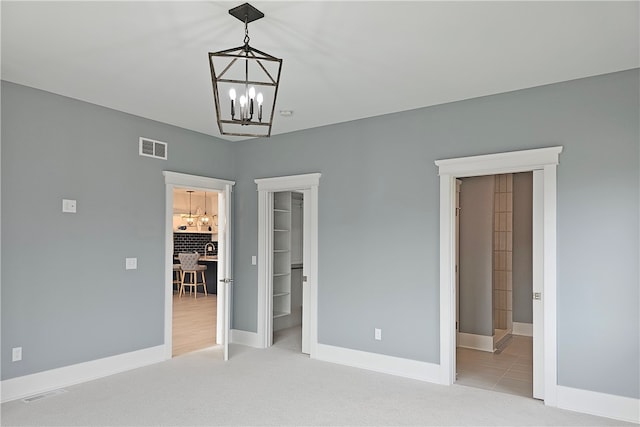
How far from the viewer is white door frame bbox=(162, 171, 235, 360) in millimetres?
5102

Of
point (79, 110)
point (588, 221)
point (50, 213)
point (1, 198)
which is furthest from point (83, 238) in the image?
point (588, 221)

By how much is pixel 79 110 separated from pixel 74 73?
798 mm

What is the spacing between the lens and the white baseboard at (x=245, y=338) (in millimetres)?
5730

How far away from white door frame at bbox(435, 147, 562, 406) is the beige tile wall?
249cm

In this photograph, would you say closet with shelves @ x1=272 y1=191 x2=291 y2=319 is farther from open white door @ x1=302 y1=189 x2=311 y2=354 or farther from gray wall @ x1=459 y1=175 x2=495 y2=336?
gray wall @ x1=459 y1=175 x2=495 y2=336

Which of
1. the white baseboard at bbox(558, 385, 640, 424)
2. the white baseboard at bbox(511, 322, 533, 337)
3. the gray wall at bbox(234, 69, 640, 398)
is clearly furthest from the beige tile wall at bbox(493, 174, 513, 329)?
the white baseboard at bbox(558, 385, 640, 424)

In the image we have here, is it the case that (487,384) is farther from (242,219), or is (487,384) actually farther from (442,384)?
(242,219)

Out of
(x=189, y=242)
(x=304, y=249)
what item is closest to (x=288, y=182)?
(x=304, y=249)

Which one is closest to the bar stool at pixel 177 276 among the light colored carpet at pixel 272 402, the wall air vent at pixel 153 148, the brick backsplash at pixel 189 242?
the brick backsplash at pixel 189 242

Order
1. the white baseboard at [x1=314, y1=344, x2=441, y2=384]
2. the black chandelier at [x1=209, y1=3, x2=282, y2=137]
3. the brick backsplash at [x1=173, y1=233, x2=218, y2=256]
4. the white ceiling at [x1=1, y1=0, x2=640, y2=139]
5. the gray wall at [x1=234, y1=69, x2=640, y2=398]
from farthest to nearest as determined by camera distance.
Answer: the brick backsplash at [x1=173, y1=233, x2=218, y2=256], the white baseboard at [x1=314, y1=344, x2=441, y2=384], the gray wall at [x1=234, y1=69, x2=640, y2=398], the white ceiling at [x1=1, y1=0, x2=640, y2=139], the black chandelier at [x1=209, y1=3, x2=282, y2=137]

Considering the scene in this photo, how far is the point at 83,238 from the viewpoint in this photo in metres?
4.34

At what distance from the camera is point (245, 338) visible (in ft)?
19.2

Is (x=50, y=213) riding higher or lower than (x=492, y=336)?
higher

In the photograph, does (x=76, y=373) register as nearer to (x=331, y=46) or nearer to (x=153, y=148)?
(x=153, y=148)
